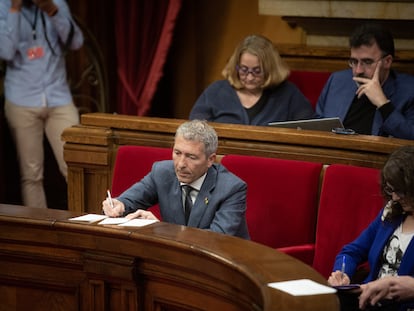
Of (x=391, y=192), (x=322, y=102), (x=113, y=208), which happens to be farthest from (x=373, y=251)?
(x=322, y=102)

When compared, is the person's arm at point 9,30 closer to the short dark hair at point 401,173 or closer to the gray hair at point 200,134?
the gray hair at point 200,134

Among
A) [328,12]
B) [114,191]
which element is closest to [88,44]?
[328,12]

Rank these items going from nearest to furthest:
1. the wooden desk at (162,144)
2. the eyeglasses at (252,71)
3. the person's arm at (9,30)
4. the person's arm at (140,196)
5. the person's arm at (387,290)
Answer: the person's arm at (387,290) → the person's arm at (140,196) → the wooden desk at (162,144) → the eyeglasses at (252,71) → the person's arm at (9,30)

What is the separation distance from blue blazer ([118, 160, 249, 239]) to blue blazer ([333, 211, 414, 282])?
375 millimetres

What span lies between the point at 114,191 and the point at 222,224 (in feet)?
2.43

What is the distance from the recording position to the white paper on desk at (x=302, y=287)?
6.52 feet

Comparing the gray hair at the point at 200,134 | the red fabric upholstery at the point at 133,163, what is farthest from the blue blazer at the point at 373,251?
the red fabric upholstery at the point at 133,163

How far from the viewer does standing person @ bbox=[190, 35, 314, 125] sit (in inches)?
161

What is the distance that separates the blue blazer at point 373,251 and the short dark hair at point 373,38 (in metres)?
1.20

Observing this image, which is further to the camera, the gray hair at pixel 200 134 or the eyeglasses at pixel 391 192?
the gray hair at pixel 200 134

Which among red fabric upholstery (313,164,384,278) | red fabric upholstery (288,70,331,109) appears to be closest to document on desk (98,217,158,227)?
red fabric upholstery (313,164,384,278)

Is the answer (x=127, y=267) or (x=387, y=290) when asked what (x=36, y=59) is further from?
(x=387, y=290)

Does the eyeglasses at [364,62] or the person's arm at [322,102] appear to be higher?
the eyeglasses at [364,62]

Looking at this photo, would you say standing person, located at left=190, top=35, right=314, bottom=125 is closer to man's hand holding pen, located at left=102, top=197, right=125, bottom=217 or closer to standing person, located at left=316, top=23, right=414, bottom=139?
standing person, located at left=316, top=23, right=414, bottom=139
